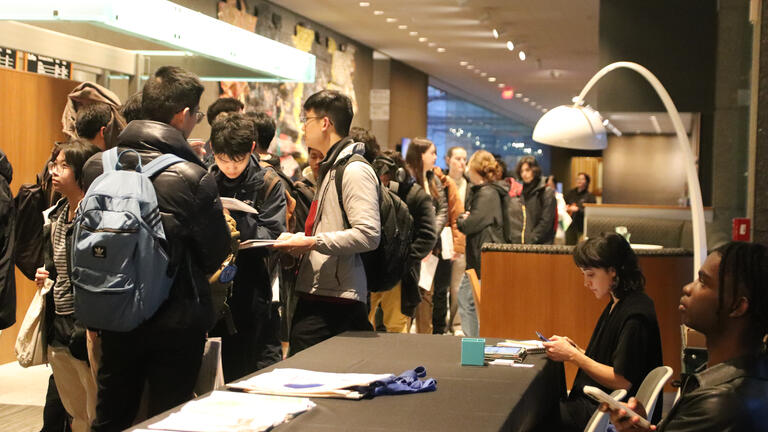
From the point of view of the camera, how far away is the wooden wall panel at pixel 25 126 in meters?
6.19

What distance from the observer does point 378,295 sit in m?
5.84

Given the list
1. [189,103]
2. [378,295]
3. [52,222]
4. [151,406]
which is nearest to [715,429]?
[151,406]

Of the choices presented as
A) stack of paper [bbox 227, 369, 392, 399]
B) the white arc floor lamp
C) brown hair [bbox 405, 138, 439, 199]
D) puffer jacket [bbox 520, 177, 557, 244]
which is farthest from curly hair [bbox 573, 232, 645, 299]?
puffer jacket [bbox 520, 177, 557, 244]

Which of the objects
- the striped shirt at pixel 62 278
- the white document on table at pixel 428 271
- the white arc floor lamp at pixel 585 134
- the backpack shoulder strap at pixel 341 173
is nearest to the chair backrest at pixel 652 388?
the backpack shoulder strap at pixel 341 173

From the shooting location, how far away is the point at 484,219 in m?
7.91

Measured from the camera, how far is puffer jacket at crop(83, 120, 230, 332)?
2.74 meters

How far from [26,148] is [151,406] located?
417 cm

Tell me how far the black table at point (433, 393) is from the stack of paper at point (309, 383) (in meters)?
0.03

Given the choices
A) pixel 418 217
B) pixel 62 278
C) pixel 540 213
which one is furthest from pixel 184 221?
pixel 540 213

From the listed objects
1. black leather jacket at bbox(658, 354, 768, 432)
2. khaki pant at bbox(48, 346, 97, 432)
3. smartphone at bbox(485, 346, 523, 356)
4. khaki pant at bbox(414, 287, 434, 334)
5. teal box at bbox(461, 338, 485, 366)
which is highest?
black leather jacket at bbox(658, 354, 768, 432)

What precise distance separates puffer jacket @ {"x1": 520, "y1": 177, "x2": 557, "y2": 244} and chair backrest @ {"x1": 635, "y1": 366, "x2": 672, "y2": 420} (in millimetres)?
6530

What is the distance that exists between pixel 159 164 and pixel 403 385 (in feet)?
3.33

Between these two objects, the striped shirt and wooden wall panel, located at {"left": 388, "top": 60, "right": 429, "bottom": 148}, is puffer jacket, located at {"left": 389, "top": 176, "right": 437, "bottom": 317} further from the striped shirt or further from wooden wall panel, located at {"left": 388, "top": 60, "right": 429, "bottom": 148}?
wooden wall panel, located at {"left": 388, "top": 60, "right": 429, "bottom": 148}

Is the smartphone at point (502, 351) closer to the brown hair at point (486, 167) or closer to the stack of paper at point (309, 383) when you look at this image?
the stack of paper at point (309, 383)
